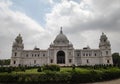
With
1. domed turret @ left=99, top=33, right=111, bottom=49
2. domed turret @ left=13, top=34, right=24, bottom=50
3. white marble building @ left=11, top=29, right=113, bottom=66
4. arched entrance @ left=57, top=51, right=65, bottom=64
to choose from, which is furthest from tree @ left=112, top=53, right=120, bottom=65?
domed turret @ left=13, top=34, right=24, bottom=50

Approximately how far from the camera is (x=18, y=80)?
22.8 m

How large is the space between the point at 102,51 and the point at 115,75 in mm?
53974

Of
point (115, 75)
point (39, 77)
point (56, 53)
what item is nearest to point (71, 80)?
point (39, 77)

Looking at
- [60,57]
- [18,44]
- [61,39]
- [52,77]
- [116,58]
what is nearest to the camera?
[52,77]

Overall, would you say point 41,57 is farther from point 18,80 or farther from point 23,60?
point 18,80

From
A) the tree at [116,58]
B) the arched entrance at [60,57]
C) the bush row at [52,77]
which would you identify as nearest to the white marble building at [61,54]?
the arched entrance at [60,57]

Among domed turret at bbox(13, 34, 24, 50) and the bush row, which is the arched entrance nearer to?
domed turret at bbox(13, 34, 24, 50)

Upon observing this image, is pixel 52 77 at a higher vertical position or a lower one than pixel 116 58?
lower

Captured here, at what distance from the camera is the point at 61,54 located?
82.2 metres

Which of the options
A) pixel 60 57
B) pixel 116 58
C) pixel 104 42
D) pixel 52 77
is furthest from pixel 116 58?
pixel 52 77

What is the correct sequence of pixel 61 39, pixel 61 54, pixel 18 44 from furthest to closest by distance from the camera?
pixel 61 39
pixel 61 54
pixel 18 44

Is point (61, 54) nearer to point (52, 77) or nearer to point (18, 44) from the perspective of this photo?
point (18, 44)

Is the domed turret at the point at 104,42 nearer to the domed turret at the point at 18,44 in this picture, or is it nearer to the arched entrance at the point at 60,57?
the arched entrance at the point at 60,57

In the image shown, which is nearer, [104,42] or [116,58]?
[104,42]
